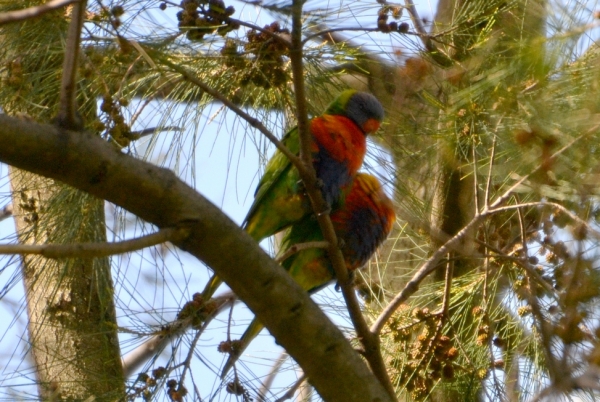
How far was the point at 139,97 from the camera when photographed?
7.19 ft

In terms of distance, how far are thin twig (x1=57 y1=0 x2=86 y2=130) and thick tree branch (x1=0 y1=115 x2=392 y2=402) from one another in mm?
24

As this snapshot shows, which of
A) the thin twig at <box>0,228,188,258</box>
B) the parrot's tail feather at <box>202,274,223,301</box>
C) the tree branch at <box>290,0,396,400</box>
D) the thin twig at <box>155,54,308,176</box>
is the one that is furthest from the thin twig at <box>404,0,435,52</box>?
the thin twig at <box>0,228,188,258</box>

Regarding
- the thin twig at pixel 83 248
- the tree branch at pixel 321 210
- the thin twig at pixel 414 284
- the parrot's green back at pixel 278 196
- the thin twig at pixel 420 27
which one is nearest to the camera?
the thin twig at pixel 83 248

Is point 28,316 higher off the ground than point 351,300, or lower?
higher

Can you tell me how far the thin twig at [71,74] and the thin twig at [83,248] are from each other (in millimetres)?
225

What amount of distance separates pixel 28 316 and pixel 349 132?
4.03 ft

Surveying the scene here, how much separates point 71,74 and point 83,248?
298 millimetres

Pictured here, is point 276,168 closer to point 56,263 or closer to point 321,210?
point 321,210

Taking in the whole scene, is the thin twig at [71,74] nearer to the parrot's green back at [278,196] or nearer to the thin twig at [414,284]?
the thin twig at [414,284]

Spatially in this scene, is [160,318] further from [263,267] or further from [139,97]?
[139,97]

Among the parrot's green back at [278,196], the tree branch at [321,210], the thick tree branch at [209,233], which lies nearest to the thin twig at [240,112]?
the tree branch at [321,210]

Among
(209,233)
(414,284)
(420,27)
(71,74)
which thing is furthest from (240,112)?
(420,27)

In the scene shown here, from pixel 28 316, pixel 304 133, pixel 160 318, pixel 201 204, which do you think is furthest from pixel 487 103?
pixel 28 316

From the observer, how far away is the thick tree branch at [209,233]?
1271 mm
